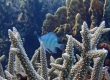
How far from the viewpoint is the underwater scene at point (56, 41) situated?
82.1 inches

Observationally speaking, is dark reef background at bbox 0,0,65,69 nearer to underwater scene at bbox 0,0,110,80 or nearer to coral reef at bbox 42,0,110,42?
underwater scene at bbox 0,0,110,80

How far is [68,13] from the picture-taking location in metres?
5.88

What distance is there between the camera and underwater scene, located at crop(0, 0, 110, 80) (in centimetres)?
209

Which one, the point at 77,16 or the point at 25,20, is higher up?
the point at 25,20

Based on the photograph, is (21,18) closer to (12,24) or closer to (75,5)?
(12,24)

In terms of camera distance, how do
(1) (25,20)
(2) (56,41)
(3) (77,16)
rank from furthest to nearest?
(1) (25,20) → (3) (77,16) → (2) (56,41)

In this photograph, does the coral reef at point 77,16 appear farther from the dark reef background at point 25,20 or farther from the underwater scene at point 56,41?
the dark reef background at point 25,20

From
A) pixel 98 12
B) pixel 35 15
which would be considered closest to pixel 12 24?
pixel 35 15

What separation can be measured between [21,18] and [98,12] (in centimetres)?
363

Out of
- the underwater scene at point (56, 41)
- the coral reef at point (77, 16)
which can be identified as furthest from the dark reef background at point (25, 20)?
the coral reef at point (77, 16)

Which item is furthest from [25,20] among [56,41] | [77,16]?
[56,41]

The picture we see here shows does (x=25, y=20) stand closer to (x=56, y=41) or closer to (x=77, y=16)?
(x=77, y=16)

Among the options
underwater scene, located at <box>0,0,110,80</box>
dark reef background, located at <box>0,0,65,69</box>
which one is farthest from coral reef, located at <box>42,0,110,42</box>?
dark reef background, located at <box>0,0,65,69</box>

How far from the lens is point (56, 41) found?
12.9 ft
